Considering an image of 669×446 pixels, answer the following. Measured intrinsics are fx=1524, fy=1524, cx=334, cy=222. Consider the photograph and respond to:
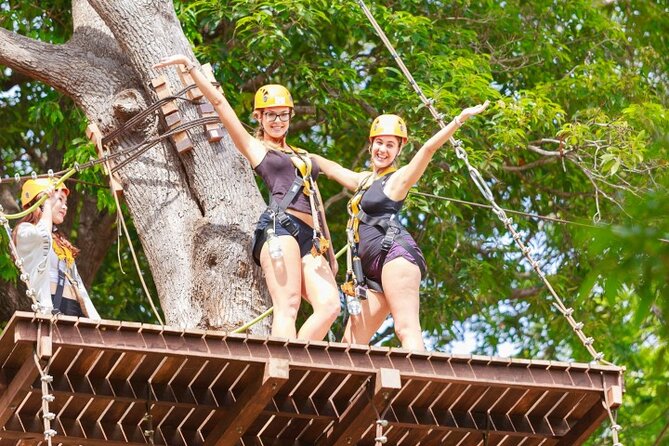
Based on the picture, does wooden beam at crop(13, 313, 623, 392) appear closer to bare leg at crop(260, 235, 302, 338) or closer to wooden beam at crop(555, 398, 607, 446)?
wooden beam at crop(555, 398, 607, 446)

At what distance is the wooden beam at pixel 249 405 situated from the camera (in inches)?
269

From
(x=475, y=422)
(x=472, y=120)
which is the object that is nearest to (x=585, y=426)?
(x=475, y=422)

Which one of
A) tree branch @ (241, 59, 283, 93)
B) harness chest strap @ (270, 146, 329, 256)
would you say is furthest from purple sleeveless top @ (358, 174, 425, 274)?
tree branch @ (241, 59, 283, 93)

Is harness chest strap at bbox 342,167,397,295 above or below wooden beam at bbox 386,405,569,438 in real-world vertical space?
above

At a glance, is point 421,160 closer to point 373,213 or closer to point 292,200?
point 373,213

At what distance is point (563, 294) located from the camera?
1232 centimetres

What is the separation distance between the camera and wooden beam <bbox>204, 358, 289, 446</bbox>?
6832 millimetres

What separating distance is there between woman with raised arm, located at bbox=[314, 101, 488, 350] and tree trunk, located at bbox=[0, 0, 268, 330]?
111 cm

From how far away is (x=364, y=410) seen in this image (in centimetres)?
724

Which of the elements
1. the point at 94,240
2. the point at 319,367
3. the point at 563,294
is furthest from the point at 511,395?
the point at 94,240

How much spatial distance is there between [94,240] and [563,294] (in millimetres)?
3831

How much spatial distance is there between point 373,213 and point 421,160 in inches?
16.5

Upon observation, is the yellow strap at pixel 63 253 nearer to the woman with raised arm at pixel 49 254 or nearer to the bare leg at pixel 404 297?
the woman with raised arm at pixel 49 254

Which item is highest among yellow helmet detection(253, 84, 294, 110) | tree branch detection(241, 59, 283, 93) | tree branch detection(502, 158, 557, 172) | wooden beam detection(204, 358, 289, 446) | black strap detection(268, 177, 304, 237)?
yellow helmet detection(253, 84, 294, 110)
